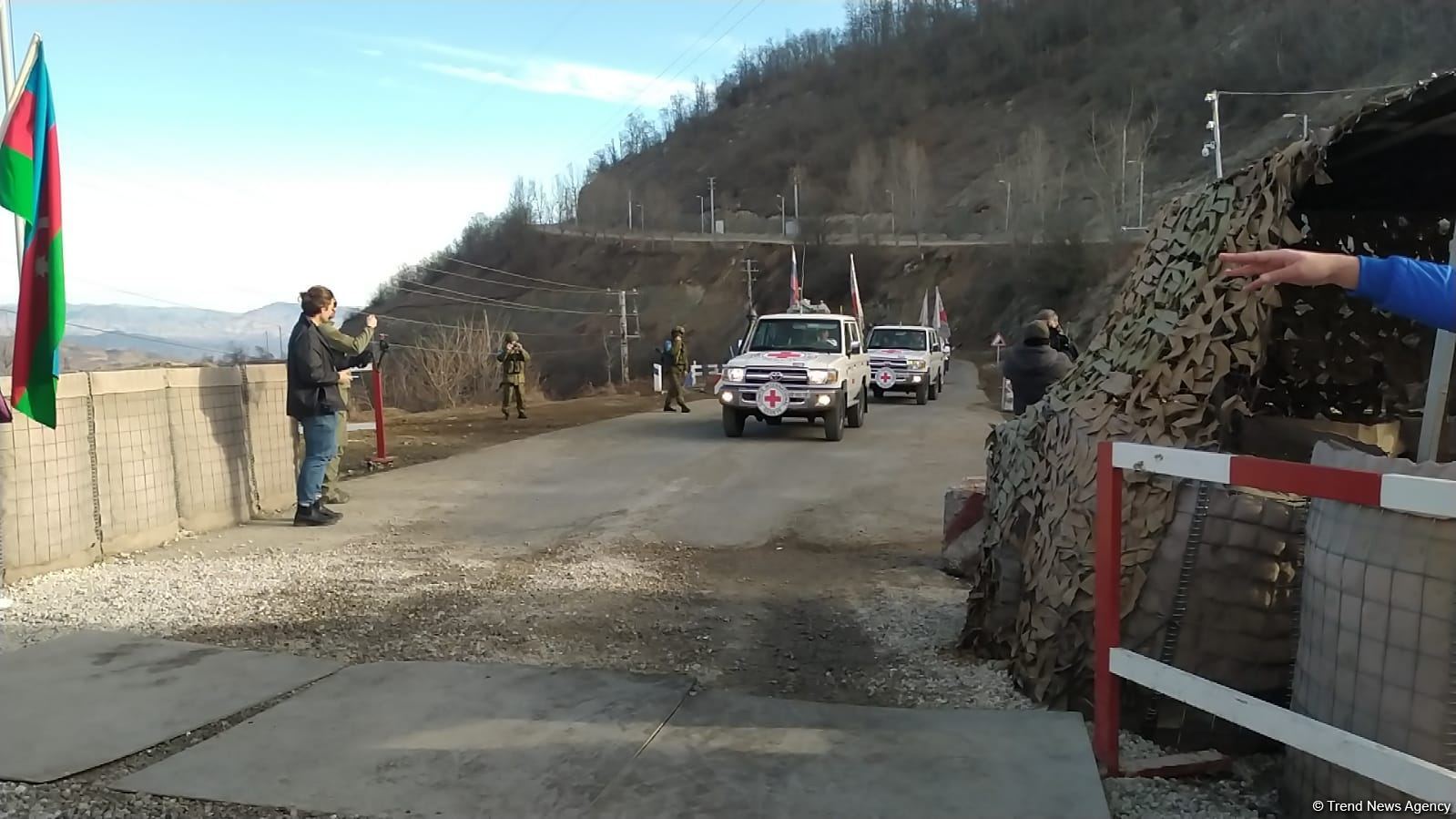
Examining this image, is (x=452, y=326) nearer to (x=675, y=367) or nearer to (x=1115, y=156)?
(x=675, y=367)

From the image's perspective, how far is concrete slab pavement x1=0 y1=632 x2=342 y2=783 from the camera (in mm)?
4000

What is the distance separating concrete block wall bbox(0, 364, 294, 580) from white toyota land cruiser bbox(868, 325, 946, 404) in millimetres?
18177

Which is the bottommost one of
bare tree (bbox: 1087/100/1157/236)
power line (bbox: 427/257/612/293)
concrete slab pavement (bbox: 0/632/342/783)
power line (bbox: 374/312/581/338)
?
concrete slab pavement (bbox: 0/632/342/783)

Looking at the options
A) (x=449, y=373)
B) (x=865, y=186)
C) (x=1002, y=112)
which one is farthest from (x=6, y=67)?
(x=1002, y=112)

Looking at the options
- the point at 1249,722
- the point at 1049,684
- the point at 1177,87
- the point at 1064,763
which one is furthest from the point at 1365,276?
the point at 1177,87

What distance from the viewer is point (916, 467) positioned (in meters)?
13.4

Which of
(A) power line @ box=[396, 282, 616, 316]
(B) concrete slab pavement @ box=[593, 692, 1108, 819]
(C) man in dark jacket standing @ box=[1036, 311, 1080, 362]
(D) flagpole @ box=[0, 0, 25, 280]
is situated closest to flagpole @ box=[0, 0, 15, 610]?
(D) flagpole @ box=[0, 0, 25, 280]

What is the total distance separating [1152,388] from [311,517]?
278 inches

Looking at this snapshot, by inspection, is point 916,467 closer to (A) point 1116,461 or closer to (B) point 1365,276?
(A) point 1116,461

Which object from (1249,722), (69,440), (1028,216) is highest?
(1028,216)

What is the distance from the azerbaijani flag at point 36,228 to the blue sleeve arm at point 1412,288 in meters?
6.96

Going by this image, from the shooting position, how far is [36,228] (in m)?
6.52

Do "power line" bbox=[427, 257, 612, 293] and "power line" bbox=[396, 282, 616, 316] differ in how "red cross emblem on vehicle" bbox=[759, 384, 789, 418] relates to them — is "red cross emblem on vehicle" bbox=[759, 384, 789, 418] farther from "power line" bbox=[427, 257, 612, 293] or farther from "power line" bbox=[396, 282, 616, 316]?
"power line" bbox=[427, 257, 612, 293]

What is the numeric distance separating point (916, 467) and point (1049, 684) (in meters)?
8.91
